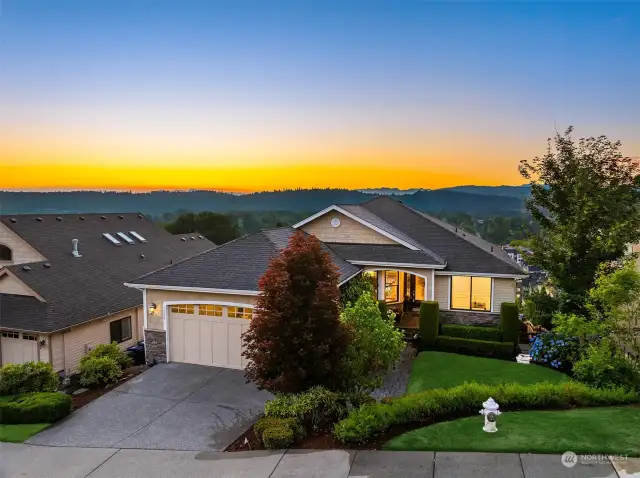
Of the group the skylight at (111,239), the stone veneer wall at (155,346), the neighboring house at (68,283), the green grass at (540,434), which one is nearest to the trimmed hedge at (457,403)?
the green grass at (540,434)

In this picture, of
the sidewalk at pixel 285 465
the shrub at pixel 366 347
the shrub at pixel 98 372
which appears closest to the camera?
the sidewalk at pixel 285 465

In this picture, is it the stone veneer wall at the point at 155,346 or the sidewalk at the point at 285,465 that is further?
the stone veneer wall at the point at 155,346

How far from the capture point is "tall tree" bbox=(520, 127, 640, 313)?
14.7m

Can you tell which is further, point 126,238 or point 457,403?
point 126,238

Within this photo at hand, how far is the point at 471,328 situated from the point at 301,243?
9929mm

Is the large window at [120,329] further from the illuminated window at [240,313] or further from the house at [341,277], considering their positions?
the illuminated window at [240,313]

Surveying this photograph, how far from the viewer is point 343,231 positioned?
2080 centimetres

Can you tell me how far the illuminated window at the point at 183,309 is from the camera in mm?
15414

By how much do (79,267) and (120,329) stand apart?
3.92 meters

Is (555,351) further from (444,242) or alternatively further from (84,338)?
(84,338)

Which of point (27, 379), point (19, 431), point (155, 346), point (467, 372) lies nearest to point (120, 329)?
point (155, 346)

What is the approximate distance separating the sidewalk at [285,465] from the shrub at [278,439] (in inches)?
6.6

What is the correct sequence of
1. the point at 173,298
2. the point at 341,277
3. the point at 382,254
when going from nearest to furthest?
the point at 173,298, the point at 341,277, the point at 382,254

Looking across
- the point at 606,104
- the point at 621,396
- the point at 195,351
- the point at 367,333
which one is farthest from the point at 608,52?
the point at 195,351
